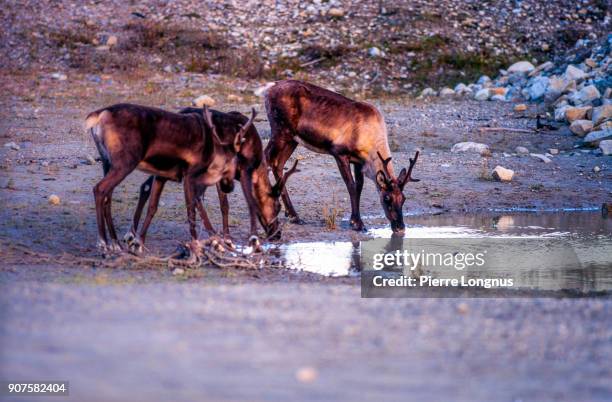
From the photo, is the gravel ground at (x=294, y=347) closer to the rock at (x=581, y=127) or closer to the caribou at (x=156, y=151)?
the caribou at (x=156, y=151)

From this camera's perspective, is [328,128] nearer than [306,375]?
No

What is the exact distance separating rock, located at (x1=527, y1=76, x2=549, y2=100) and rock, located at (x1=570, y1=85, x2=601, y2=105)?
0.95 m

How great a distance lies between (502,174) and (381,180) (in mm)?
3529

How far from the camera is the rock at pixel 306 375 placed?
6078 millimetres

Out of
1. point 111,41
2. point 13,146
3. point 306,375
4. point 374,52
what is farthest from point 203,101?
point 306,375

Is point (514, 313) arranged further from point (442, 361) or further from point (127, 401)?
point (127, 401)

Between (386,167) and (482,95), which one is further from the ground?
(386,167)

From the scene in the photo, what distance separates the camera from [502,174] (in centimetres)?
1709

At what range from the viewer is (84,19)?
26.7 metres

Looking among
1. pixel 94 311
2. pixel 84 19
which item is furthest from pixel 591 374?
pixel 84 19

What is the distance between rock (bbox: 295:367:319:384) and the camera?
6.08 meters

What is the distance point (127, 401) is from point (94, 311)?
5.77ft

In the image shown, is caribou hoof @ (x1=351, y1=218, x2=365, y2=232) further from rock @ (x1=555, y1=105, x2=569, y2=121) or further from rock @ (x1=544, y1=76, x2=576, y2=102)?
rock @ (x1=544, y1=76, x2=576, y2=102)

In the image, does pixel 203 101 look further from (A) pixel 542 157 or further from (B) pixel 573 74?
(B) pixel 573 74
